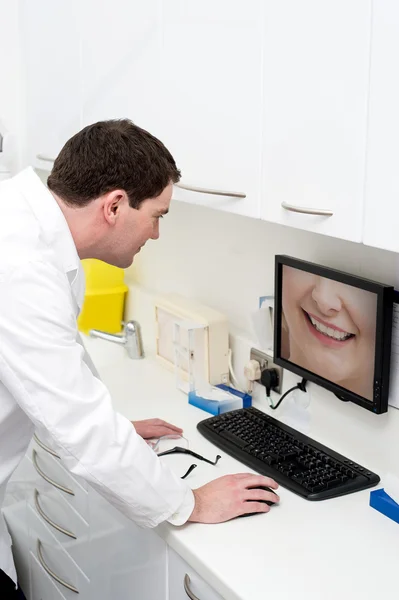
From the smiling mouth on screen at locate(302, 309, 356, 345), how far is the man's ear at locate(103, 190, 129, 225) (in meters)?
0.58

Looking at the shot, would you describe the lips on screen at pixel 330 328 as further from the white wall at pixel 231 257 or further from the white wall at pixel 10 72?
the white wall at pixel 10 72

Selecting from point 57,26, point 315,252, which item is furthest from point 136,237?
point 57,26

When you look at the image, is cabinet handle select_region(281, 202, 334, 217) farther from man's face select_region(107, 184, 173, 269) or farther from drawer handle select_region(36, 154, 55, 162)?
drawer handle select_region(36, 154, 55, 162)

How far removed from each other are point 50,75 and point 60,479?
4.03 feet

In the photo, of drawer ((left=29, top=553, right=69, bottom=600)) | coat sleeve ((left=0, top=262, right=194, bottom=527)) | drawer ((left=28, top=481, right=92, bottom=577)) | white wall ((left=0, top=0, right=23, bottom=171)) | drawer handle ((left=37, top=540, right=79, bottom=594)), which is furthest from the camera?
white wall ((left=0, top=0, right=23, bottom=171))

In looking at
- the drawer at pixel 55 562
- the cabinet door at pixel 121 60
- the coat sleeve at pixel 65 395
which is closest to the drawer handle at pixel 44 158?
the cabinet door at pixel 121 60

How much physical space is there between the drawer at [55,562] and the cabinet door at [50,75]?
112 centimetres

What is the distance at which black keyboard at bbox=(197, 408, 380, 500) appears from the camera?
1.70m

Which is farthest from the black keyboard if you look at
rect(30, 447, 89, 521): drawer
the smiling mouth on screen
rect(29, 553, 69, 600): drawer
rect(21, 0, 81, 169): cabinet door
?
rect(21, 0, 81, 169): cabinet door

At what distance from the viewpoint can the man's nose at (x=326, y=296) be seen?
183 cm

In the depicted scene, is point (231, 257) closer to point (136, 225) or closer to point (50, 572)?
point (136, 225)

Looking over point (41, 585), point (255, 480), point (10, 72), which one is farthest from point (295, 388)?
point (10, 72)

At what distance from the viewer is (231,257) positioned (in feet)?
7.69

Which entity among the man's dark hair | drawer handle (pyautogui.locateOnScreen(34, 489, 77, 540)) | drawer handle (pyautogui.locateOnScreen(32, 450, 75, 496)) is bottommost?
drawer handle (pyautogui.locateOnScreen(34, 489, 77, 540))
